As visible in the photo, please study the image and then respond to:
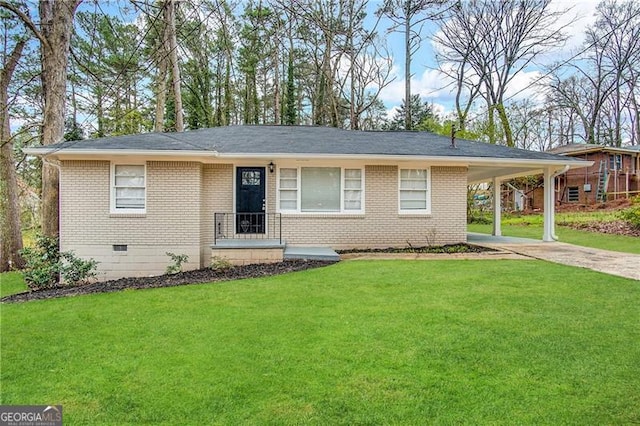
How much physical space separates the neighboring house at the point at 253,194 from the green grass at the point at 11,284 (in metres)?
1.31

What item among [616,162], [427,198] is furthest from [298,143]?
[616,162]

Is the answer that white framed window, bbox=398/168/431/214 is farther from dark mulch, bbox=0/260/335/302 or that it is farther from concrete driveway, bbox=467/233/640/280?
dark mulch, bbox=0/260/335/302

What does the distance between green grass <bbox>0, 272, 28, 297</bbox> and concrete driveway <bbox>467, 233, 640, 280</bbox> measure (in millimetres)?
→ 11904

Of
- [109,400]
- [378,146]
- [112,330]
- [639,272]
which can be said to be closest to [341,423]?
[109,400]

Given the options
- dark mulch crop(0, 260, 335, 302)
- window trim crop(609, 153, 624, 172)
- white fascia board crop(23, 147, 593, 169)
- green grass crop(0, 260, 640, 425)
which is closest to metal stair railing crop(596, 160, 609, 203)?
window trim crop(609, 153, 624, 172)

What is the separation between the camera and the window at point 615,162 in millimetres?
27109

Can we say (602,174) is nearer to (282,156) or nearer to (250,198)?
(282,156)

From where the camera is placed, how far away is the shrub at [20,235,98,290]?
8242mm

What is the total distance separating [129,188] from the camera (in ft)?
31.6

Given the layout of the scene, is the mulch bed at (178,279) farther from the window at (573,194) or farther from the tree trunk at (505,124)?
the window at (573,194)

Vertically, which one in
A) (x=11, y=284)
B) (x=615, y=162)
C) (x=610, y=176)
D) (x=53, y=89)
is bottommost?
(x=11, y=284)

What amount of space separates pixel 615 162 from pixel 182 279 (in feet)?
102

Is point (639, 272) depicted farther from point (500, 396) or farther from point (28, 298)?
point (28, 298)

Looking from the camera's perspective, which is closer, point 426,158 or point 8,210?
point 426,158
